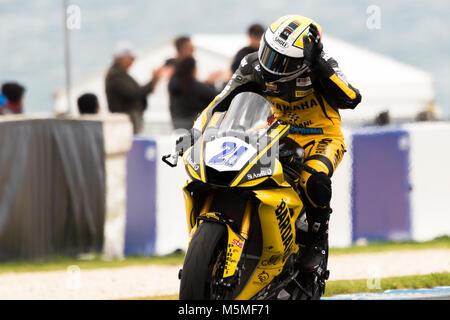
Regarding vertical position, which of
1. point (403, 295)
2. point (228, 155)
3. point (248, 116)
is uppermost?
point (248, 116)

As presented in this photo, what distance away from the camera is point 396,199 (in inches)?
471

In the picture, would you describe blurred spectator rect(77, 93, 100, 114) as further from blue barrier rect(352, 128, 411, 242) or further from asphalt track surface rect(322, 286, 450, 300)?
asphalt track surface rect(322, 286, 450, 300)

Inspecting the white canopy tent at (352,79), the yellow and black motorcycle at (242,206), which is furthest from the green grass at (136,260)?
the white canopy tent at (352,79)

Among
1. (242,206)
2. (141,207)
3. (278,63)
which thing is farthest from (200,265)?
(141,207)

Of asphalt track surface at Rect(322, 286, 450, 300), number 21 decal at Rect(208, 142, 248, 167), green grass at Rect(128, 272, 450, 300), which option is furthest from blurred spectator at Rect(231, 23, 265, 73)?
number 21 decal at Rect(208, 142, 248, 167)

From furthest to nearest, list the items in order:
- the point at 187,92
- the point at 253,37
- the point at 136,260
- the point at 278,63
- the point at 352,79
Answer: the point at 352,79, the point at 187,92, the point at 253,37, the point at 136,260, the point at 278,63

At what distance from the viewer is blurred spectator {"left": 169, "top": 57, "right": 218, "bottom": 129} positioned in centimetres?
1196

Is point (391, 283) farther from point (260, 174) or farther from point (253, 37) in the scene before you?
point (253, 37)

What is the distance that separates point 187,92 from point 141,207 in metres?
1.64

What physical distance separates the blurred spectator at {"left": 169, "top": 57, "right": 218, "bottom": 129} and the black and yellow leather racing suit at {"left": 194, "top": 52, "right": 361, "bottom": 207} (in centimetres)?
485

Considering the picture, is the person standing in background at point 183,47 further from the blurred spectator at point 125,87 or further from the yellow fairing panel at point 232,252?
the yellow fairing panel at point 232,252

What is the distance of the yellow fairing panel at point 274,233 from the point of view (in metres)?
6.06

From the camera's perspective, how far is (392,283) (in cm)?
877
